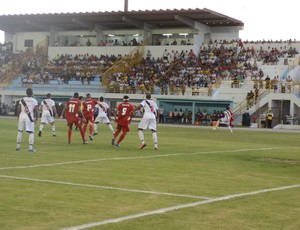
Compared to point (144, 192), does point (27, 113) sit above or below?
above

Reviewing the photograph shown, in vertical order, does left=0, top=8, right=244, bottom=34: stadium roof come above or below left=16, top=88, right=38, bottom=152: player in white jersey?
above

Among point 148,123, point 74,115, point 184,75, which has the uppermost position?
point 184,75

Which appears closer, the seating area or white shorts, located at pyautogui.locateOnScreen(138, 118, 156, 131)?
white shorts, located at pyautogui.locateOnScreen(138, 118, 156, 131)

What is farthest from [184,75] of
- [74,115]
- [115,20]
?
[74,115]

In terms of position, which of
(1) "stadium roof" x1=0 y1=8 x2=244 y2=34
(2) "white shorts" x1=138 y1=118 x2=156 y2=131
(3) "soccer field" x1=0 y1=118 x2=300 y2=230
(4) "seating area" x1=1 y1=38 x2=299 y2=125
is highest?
(1) "stadium roof" x1=0 y1=8 x2=244 y2=34

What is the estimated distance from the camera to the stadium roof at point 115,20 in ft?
226

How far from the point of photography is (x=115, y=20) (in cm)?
7425

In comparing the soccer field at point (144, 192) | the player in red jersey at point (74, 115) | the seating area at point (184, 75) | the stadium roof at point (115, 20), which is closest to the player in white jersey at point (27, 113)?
the soccer field at point (144, 192)

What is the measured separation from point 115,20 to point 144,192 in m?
63.9

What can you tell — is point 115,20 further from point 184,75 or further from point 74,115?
point 74,115

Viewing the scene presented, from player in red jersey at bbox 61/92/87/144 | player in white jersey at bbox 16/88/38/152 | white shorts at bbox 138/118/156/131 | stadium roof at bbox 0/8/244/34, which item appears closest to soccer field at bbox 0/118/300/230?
player in white jersey at bbox 16/88/38/152

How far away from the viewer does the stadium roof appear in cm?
6875

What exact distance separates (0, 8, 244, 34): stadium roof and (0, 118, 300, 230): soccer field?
50.1 metres

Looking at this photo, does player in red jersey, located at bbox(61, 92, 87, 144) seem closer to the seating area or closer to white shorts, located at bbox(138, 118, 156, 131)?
white shorts, located at bbox(138, 118, 156, 131)
